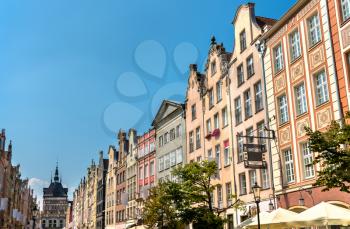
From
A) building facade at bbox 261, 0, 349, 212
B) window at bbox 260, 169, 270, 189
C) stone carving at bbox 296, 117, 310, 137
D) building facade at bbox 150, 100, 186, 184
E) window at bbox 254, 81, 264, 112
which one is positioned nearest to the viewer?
building facade at bbox 261, 0, 349, 212

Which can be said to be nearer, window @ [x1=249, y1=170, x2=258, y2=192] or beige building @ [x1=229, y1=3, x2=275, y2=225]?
beige building @ [x1=229, y1=3, x2=275, y2=225]

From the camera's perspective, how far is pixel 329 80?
22266 millimetres

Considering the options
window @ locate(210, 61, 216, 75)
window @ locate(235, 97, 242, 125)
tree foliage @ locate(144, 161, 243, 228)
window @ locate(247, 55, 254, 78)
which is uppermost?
window @ locate(210, 61, 216, 75)

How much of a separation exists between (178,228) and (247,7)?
52.7 feet

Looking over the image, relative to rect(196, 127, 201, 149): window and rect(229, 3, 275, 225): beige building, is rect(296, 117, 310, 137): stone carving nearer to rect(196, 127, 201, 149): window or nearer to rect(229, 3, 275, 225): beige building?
rect(229, 3, 275, 225): beige building

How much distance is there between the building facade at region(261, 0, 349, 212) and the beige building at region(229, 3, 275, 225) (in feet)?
4.77

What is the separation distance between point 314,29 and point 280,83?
4.07 metres

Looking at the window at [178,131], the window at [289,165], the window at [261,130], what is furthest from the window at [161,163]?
the window at [289,165]

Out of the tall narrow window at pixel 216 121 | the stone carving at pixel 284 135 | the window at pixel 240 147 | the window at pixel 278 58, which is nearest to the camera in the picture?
the stone carving at pixel 284 135

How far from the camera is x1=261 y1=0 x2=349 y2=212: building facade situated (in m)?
22.6

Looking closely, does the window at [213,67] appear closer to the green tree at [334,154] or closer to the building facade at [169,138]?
the building facade at [169,138]

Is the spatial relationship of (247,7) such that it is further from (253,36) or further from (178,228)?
(178,228)

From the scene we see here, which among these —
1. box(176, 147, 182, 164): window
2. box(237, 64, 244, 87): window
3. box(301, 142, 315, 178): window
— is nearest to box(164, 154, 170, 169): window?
box(176, 147, 182, 164): window

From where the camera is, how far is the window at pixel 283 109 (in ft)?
87.2
